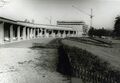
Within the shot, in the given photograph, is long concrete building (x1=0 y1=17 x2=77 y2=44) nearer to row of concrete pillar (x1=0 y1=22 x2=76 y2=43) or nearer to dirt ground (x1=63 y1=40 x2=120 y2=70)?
row of concrete pillar (x1=0 y1=22 x2=76 y2=43)

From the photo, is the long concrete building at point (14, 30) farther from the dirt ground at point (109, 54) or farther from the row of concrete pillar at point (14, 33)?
the dirt ground at point (109, 54)

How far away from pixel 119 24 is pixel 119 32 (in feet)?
12.8

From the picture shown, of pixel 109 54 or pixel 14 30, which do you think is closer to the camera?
pixel 109 54

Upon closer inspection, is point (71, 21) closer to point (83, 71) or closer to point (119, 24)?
point (119, 24)

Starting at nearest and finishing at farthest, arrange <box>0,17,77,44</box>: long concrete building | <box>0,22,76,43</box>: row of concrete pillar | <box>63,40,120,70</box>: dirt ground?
<box>63,40,120,70</box>: dirt ground
<box>0,17,77,44</box>: long concrete building
<box>0,22,76,43</box>: row of concrete pillar

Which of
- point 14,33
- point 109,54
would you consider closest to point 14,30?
point 14,33

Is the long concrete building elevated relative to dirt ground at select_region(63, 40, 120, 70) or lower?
elevated

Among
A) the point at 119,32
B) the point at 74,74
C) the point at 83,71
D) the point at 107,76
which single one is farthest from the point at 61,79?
the point at 119,32

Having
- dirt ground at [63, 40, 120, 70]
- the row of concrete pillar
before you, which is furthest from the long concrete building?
dirt ground at [63, 40, 120, 70]

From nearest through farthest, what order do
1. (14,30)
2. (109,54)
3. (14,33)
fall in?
(109,54) → (14,30) → (14,33)

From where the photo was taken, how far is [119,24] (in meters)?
57.0

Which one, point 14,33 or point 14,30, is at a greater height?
point 14,30

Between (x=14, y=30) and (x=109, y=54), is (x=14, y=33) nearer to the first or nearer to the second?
(x=14, y=30)

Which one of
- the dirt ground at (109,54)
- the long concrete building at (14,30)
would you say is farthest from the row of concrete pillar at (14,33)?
the dirt ground at (109,54)
